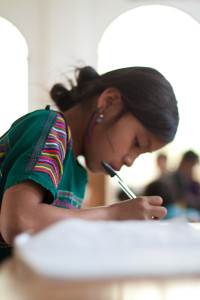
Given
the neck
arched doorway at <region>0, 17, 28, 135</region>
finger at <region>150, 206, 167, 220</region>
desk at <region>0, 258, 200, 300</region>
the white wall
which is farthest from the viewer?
the white wall

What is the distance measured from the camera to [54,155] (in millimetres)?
608

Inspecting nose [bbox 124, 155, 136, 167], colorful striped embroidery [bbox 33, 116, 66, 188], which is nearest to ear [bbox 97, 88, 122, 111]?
nose [bbox 124, 155, 136, 167]

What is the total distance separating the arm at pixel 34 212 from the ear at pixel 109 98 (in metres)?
0.33

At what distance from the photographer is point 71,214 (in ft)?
1.80

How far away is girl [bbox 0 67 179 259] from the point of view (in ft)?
1.80

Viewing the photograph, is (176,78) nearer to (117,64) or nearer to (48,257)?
(117,64)

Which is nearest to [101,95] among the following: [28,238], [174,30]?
[28,238]

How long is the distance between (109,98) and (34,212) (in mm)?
434

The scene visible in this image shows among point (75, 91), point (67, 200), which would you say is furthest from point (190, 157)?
point (67, 200)

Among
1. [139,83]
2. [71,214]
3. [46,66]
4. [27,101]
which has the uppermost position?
[139,83]

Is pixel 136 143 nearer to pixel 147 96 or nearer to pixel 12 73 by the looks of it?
pixel 147 96

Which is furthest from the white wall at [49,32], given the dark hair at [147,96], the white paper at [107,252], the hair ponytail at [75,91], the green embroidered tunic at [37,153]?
the white paper at [107,252]

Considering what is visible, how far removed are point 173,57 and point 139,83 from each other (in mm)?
2913

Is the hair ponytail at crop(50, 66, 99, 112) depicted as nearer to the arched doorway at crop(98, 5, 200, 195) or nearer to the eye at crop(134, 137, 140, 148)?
the eye at crop(134, 137, 140, 148)
